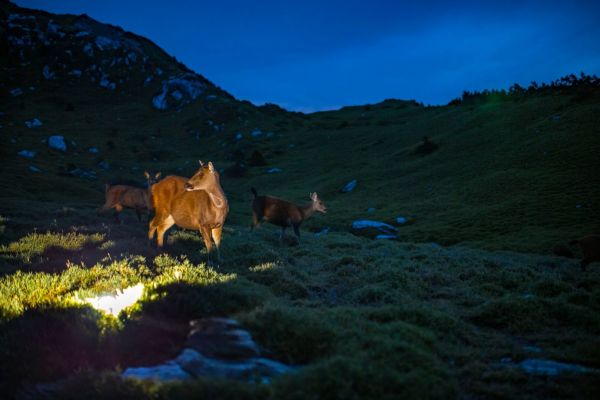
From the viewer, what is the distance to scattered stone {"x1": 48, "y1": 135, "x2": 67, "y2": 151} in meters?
60.0

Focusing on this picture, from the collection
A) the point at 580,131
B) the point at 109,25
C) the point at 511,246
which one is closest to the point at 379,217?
the point at 511,246

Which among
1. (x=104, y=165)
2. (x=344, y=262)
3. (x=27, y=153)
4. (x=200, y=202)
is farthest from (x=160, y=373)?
(x=27, y=153)

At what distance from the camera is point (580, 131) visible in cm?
3859

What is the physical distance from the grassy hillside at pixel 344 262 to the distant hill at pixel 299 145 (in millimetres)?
342

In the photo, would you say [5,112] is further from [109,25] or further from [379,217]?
[379,217]

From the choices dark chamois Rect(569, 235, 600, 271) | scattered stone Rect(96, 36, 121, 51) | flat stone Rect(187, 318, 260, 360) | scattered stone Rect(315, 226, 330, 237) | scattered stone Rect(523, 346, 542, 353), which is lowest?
scattered stone Rect(523, 346, 542, 353)

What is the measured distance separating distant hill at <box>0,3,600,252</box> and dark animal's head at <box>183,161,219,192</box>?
1948 cm

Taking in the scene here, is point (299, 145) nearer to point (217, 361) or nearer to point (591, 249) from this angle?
point (591, 249)

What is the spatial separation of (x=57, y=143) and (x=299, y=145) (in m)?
41.1

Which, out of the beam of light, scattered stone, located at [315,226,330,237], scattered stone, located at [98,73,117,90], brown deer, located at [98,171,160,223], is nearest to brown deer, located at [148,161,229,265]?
the beam of light

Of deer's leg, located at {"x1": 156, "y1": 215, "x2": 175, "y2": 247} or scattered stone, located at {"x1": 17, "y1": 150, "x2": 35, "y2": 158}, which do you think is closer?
deer's leg, located at {"x1": 156, "y1": 215, "x2": 175, "y2": 247}

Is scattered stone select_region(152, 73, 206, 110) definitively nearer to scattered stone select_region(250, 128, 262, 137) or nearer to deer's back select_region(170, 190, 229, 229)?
scattered stone select_region(250, 128, 262, 137)

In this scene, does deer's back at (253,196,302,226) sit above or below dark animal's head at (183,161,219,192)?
below

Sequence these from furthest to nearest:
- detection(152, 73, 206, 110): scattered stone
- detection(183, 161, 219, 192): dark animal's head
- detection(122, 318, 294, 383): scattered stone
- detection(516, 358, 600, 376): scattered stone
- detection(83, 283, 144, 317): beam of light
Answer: detection(152, 73, 206, 110): scattered stone < detection(183, 161, 219, 192): dark animal's head < detection(83, 283, 144, 317): beam of light < detection(516, 358, 600, 376): scattered stone < detection(122, 318, 294, 383): scattered stone
